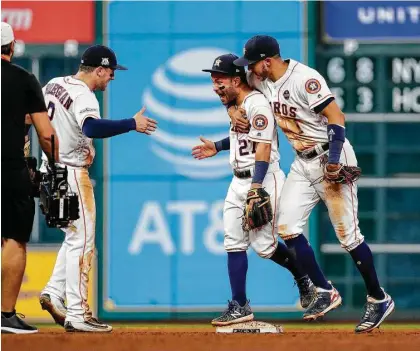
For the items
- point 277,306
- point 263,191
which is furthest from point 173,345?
point 277,306

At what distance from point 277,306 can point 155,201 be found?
1.74 m

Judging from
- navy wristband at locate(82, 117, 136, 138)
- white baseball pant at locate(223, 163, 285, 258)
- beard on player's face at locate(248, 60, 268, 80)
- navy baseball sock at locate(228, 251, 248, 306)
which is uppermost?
beard on player's face at locate(248, 60, 268, 80)

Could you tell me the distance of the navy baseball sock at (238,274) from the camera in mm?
10570

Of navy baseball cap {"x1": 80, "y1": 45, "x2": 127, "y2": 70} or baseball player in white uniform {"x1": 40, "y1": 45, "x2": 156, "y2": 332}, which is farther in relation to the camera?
navy baseball cap {"x1": 80, "y1": 45, "x2": 127, "y2": 70}

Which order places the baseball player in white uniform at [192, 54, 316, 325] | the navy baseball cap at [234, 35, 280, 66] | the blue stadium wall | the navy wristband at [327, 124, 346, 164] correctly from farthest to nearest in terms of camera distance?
1. the blue stadium wall
2. the baseball player in white uniform at [192, 54, 316, 325]
3. the navy baseball cap at [234, 35, 280, 66]
4. the navy wristband at [327, 124, 346, 164]

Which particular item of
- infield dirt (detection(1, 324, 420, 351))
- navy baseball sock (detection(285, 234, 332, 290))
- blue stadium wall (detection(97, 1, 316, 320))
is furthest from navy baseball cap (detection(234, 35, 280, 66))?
blue stadium wall (detection(97, 1, 316, 320))

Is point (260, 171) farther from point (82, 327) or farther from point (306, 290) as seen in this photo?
point (82, 327)

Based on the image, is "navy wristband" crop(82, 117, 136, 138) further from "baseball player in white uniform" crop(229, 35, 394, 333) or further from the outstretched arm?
"baseball player in white uniform" crop(229, 35, 394, 333)

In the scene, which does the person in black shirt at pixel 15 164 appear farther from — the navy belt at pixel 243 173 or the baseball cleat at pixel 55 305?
the navy belt at pixel 243 173

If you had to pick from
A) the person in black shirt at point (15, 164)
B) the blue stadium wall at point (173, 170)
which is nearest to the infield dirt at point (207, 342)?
the person in black shirt at point (15, 164)

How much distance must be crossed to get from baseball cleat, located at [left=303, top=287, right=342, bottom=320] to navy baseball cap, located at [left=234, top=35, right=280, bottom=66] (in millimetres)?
1675

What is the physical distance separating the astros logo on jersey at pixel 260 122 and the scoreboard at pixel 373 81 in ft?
18.8

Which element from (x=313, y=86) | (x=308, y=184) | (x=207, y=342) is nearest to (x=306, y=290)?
(x=308, y=184)

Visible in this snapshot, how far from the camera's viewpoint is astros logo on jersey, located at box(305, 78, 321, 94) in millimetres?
10305
